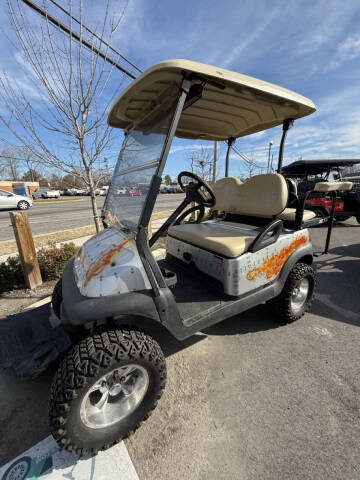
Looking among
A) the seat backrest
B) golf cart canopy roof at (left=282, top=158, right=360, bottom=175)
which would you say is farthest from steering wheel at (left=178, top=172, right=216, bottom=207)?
golf cart canopy roof at (left=282, top=158, right=360, bottom=175)

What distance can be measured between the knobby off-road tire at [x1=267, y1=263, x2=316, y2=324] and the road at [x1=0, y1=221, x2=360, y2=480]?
0.14 metres

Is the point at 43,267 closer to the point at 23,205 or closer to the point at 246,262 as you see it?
the point at 246,262

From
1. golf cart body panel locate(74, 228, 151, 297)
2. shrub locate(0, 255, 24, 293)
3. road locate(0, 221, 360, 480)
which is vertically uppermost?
golf cart body panel locate(74, 228, 151, 297)

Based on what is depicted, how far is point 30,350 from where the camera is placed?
157 cm

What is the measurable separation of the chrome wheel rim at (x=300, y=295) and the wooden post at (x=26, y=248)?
341cm

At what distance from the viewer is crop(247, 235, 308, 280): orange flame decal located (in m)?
2.09

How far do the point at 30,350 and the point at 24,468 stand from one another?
0.62 metres

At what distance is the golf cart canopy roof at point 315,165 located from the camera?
685 centimetres

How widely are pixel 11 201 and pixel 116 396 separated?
18.7 meters

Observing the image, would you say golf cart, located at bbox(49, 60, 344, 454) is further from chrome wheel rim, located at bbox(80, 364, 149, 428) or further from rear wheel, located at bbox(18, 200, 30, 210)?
rear wheel, located at bbox(18, 200, 30, 210)

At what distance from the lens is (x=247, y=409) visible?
163cm

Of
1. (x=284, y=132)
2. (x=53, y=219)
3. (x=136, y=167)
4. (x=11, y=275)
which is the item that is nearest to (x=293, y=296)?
(x=284, y=132)

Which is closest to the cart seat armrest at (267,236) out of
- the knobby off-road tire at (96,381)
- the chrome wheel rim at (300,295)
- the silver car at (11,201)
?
the chrome wheel rim at (300,295)

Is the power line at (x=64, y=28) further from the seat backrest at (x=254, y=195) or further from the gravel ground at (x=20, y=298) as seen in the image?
the gravel ground at (x=20, y=298)
